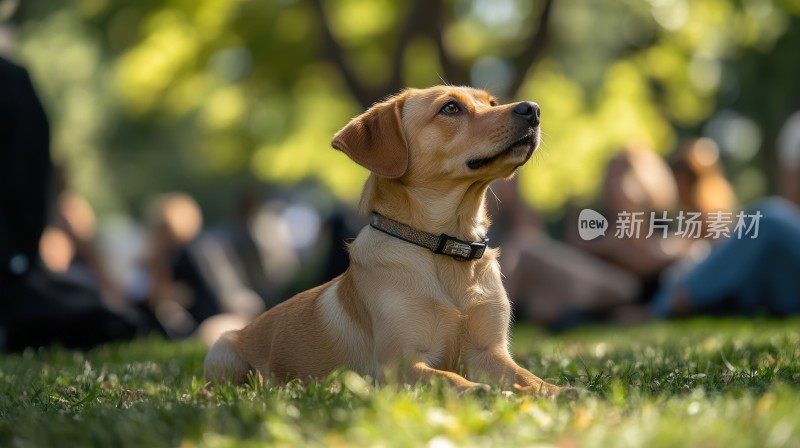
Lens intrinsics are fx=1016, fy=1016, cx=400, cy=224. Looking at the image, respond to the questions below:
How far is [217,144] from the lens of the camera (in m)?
25.9

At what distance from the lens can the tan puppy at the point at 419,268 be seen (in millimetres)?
4789

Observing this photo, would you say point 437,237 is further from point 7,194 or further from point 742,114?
point 742,114

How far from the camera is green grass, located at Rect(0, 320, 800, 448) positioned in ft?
9.71

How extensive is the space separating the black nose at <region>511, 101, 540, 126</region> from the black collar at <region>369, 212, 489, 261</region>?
2.16 feet

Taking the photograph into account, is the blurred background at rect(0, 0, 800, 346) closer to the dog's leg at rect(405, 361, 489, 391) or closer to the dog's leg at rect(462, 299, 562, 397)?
the dog's leg at rect(462, 299, 562, 397)

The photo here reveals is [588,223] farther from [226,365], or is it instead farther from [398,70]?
[398,70]

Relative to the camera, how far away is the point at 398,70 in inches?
714

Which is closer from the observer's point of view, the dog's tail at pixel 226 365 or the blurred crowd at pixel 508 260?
the dog's tail at pixel 226 365

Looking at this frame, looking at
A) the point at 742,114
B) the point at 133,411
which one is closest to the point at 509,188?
the point at 133,411

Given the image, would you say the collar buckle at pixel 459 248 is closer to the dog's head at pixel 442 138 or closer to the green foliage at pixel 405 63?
the dog's head at pixel 442 138

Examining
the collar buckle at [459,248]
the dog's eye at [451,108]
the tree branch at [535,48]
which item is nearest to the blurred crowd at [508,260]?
the tree branch at [535,48]

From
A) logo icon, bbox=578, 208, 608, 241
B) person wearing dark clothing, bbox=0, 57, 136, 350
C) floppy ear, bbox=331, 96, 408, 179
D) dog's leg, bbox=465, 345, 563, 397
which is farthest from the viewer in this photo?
person wearing dark clothing, bbox=0, 57, 136, 350

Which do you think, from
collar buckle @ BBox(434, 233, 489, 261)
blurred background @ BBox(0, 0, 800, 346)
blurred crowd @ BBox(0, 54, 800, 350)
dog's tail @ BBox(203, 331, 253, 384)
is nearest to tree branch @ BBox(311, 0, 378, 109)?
blurred background @ BBox(0, 0, 800, 346)

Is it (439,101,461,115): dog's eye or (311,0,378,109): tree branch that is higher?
(439,101,461,115): dog's eye
